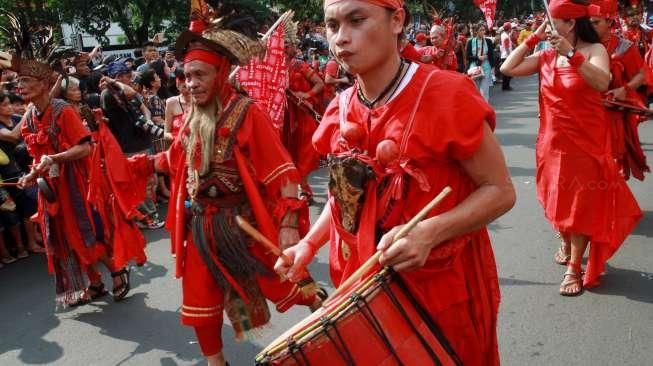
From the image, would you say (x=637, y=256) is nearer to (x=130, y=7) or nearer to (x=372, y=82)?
(x=372, y=82)

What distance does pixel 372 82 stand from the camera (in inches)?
81.1

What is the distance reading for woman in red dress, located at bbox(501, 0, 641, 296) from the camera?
4.21m

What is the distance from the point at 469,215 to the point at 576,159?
2.85 m

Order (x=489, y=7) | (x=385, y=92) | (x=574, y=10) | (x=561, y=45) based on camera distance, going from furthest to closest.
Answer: (x=489, y=7)
(x=574, y=10)
(x=561, y=45)
(x=385, y=92)

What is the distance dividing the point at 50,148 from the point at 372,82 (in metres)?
3.50

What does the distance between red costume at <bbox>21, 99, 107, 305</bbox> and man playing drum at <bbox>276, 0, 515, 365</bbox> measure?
3.27m

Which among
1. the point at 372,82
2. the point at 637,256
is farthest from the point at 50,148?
the point at 637,256

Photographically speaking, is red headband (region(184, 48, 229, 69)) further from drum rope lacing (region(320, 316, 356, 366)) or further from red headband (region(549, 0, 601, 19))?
red headband (region(549, 0, 601, 19))

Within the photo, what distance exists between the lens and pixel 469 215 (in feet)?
6.25

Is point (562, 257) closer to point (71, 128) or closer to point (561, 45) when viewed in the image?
point (561, 45)

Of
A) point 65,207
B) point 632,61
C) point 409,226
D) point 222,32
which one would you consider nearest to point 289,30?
point 222,32

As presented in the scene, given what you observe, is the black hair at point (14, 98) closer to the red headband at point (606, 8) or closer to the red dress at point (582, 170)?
the red dress at point (582, 170)

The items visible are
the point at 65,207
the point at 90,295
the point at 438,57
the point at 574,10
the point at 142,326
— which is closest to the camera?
the point at 574,10

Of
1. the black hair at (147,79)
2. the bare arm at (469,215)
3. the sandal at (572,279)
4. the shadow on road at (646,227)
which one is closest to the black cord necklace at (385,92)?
the bare arm at (469,215)
